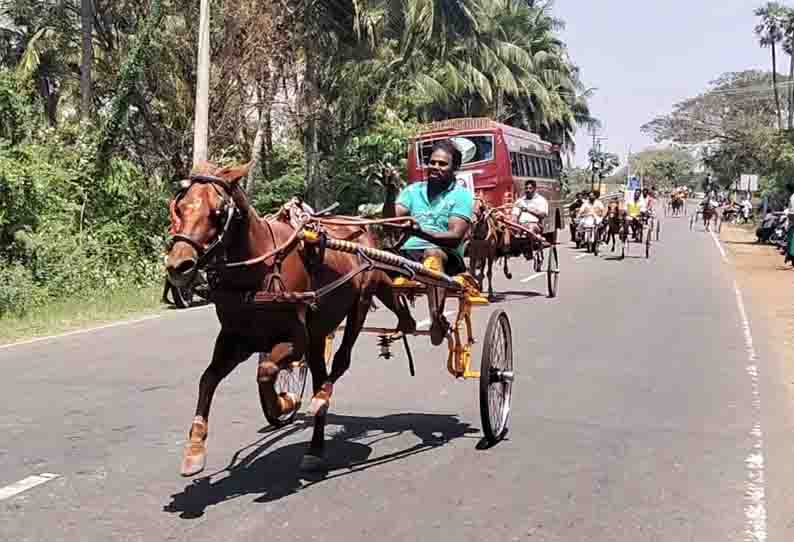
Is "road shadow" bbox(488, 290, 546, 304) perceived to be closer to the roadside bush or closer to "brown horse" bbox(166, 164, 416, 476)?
the roadside bush

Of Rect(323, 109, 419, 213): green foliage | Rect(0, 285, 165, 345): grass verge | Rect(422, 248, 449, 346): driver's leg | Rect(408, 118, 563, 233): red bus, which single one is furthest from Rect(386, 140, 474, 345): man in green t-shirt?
Rect(323, 109, 419, 213): green foliage

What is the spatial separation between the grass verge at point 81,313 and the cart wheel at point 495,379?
7.08 m

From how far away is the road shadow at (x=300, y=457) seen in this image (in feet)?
19.2

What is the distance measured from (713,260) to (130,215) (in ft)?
57.9

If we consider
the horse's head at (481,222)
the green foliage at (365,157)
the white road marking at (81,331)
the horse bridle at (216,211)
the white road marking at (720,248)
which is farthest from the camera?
the green foliage at (365,157)

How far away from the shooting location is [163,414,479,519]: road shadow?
19.2 feet

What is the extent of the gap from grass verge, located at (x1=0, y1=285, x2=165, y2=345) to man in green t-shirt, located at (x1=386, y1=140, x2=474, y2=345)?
696 centimetres

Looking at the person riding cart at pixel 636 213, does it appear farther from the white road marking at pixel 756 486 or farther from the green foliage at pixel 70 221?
the white road marking at pixel 756 486

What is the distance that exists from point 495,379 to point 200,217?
321 cm

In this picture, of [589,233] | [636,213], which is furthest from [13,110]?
[636,213]

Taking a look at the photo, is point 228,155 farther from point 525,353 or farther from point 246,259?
point 246,259

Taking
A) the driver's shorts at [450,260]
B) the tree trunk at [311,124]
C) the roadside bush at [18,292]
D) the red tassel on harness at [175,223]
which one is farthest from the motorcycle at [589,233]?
the red tassel on harness at [175,223]

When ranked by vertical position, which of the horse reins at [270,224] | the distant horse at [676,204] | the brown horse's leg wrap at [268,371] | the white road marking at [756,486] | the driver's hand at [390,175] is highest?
the distant horse at [676,204]

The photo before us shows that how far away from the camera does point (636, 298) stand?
18000mm
